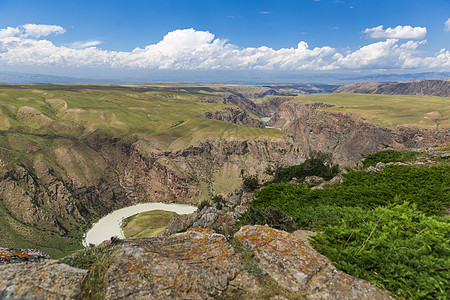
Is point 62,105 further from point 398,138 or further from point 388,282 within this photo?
point 398,138

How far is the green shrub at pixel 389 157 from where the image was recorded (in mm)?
23109

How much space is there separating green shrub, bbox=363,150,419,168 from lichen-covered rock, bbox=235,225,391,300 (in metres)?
22.7

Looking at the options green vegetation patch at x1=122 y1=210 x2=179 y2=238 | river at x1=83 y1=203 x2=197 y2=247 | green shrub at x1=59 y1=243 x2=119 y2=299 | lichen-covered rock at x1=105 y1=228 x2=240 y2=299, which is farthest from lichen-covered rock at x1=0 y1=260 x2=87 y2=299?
river at x1=83 y1=203 x2=197 y2=247

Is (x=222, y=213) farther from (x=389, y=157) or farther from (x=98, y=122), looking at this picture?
(x=98, y=122)

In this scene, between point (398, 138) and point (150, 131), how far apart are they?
157736mm

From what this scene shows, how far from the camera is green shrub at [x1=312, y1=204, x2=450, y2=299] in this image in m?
5.39

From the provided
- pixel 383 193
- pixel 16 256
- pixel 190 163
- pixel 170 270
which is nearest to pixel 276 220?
pixel 170 270

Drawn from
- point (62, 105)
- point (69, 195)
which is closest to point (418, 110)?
point (69, 195)

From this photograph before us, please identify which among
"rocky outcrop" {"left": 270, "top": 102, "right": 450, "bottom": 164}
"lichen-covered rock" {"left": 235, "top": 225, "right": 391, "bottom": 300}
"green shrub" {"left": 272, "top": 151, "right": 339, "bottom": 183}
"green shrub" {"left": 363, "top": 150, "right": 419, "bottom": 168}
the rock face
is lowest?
the rock face

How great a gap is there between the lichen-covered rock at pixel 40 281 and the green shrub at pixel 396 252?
23.1ft

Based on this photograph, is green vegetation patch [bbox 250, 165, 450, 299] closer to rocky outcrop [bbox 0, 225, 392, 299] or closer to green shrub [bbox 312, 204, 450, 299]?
green shrub [bbox 312, 204, 450, 299]

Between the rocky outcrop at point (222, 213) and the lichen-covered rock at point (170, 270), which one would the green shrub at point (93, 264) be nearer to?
the lichen-covered rock at point (170, 270)

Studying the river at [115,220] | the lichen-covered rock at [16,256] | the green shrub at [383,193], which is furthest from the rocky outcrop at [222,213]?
the river at [115,220]

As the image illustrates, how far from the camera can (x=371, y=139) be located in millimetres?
128375
